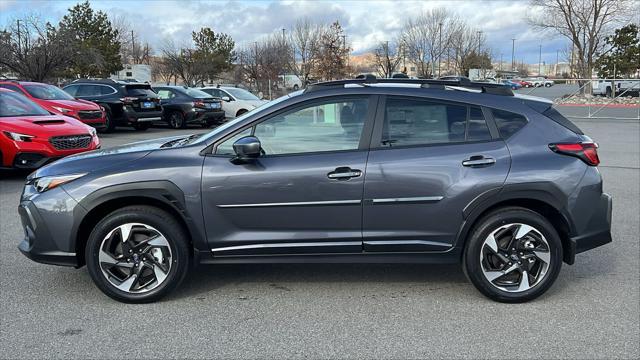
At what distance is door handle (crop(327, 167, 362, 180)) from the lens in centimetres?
388

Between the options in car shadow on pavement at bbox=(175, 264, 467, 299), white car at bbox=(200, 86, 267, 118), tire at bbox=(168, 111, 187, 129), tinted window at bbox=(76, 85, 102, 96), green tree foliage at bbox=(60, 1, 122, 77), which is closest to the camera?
car shadow on pavement at bbox=(175, 264, 467, 299)

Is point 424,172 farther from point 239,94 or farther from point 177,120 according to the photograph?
point 239,94

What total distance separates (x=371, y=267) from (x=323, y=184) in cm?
132

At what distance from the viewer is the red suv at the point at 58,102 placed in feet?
41.8

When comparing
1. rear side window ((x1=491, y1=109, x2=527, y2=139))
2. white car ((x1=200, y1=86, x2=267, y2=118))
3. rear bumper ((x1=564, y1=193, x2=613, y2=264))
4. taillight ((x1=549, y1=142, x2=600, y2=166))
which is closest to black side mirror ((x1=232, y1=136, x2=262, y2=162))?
rear side window ((x1=491, y1=109, x2=527, y2=139))

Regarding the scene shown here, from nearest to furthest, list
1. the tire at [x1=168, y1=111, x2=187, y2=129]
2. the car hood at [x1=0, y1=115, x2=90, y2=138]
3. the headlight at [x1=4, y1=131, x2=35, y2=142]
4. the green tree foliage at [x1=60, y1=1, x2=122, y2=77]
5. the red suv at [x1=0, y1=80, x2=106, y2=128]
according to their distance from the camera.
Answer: the headlight at [x1=4, y1=131, x2=35, y2=142] < the car hood at [x1=0, y1=115, x2=90, y2=138] < the red suv at [x1=0, y1=80, x2=106, y2=128] < the tire at [x1=168, y1=111, x2=187, y2=129] < the green tree foliage at [x1=60, y1=1, x2=122, y2=77]

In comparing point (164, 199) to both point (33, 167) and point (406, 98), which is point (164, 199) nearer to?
point (406, 98)

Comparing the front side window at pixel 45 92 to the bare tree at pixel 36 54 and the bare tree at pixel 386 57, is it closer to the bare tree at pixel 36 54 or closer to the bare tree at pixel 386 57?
the bare tree at pixel 36 54

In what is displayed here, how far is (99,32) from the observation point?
4719cm

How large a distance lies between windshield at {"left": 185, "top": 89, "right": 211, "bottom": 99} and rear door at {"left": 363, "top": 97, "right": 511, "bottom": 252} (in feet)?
51.5

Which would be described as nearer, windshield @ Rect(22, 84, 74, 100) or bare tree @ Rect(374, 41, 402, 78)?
windshield @ Rect(22, 84, 74, 100)

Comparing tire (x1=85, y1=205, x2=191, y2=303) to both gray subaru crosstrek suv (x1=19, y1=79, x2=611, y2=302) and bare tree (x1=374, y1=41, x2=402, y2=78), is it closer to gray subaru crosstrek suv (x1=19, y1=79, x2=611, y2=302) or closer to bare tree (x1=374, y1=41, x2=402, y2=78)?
gray subaru crosstrek suv (x1=19, y1=79, x2=611, y2=302)

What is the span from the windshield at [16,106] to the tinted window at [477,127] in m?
8.00

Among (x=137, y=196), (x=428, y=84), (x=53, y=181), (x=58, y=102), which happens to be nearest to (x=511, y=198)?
(x=428, y=84)
